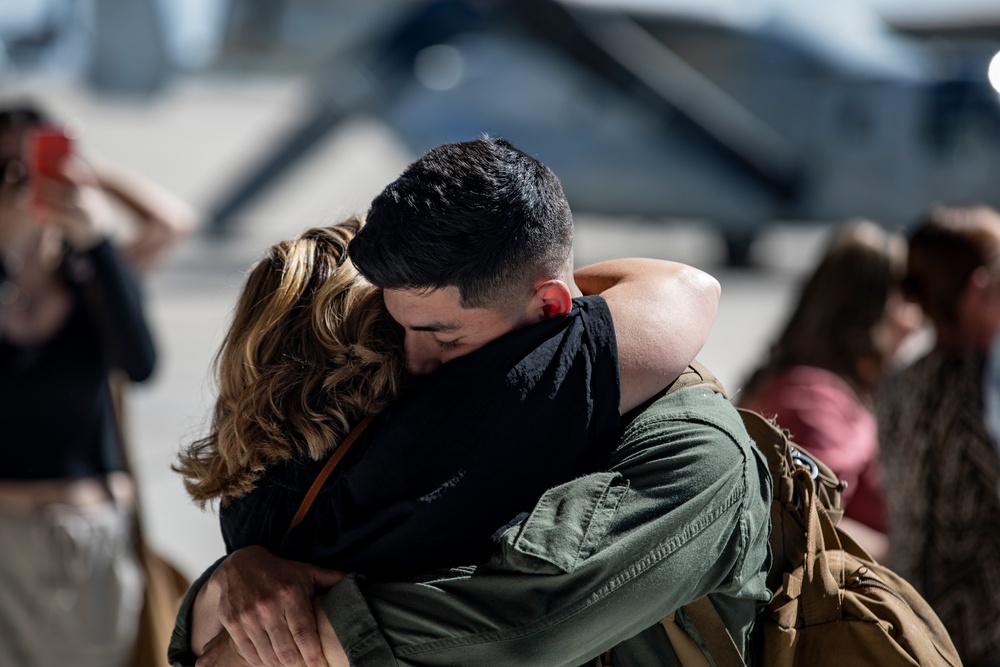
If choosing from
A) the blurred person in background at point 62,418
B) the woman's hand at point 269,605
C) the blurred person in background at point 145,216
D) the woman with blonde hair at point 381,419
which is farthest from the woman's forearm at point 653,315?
the blurred person in background at point 145,216

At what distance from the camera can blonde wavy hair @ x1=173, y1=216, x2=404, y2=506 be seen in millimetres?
1286

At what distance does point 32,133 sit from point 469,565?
2.31 m

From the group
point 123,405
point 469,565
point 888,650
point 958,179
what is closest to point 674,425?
point 469,565

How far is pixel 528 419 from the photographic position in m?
1.21

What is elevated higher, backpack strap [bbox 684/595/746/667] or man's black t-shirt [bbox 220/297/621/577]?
man's black t-shirt [bbox 220/297/621/577]

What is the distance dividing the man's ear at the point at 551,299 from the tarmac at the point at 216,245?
0.44 metres

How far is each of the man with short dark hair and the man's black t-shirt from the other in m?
0.03

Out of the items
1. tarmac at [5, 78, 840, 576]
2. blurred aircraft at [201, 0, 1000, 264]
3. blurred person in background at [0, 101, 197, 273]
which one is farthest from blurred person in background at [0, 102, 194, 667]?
blurred aircraft at [201, 0, 1000, 264]

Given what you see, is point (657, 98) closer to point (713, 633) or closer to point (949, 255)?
point (949, 255)

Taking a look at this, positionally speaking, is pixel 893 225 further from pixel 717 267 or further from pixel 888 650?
pixel 888 650

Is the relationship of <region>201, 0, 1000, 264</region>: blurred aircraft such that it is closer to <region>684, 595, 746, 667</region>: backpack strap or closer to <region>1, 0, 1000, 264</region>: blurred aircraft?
<region>1, 0, 1000, 264</region>: blurred aircraft

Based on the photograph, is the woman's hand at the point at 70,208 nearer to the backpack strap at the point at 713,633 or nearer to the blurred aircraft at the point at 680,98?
the backpack strap at the point at 713,633

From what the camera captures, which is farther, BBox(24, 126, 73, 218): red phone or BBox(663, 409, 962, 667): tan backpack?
BBox(24, 126, 73, 218): red phone

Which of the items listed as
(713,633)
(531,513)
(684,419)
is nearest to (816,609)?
(713,633)
